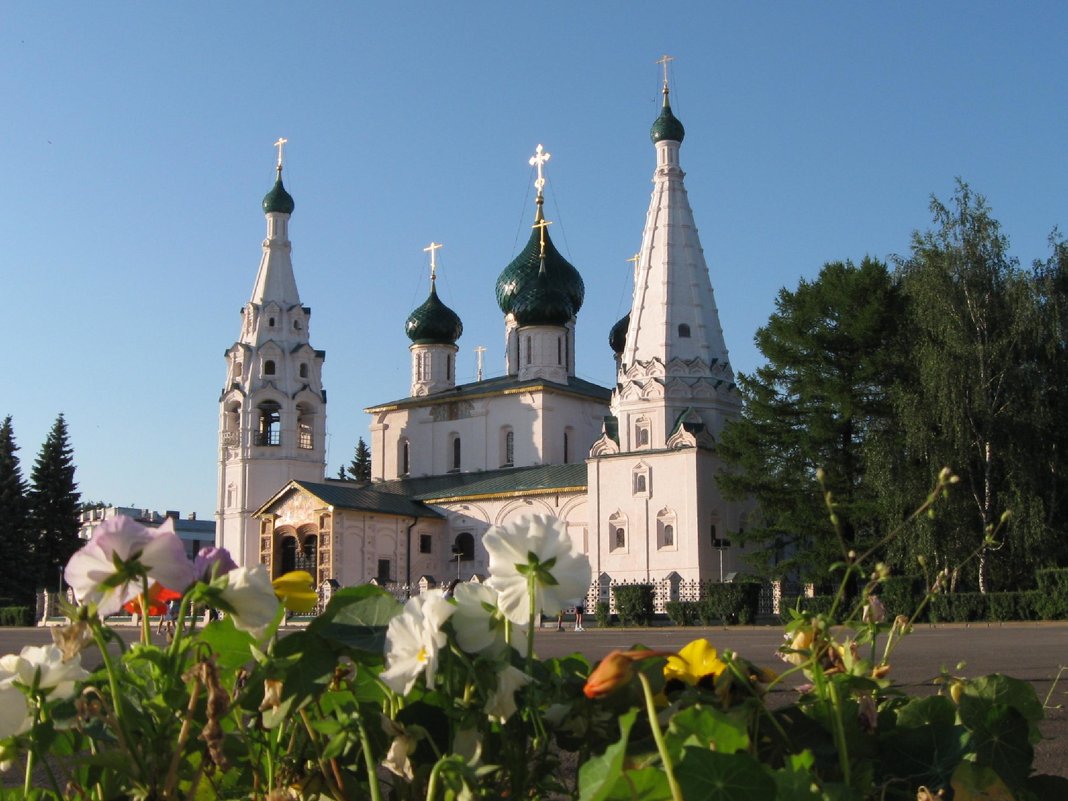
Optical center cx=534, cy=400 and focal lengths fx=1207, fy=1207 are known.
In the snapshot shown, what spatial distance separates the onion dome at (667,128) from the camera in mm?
38062

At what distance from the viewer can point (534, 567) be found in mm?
1750

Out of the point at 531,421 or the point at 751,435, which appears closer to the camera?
the point at 751,435

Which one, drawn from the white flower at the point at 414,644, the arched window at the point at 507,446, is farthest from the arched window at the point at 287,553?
the white flower at the point at 414,644

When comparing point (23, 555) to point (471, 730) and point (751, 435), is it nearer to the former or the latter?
point (751, 435)

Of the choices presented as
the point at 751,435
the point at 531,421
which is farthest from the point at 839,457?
the point at 531,421

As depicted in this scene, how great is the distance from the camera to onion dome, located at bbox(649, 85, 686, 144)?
125 feet

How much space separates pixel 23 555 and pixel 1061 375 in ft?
122

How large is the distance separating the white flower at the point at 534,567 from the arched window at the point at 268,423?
43469mm

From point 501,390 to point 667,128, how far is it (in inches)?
449

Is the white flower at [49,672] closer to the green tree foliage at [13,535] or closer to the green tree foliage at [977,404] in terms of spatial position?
the green tree foliage at [977,404]

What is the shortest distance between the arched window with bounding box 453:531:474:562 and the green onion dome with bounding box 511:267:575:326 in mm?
8185

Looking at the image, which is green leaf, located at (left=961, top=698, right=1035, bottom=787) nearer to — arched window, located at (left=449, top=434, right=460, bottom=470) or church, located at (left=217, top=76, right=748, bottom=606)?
church, located at (left=217, top=76, right=748, bottom=606)

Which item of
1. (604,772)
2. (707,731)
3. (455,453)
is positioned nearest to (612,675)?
(707,731)

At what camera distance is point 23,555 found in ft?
153
